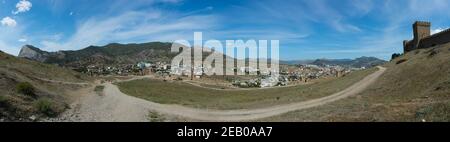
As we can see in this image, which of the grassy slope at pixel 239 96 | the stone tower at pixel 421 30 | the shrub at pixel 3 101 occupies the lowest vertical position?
the grassy slope at pixel 239 96

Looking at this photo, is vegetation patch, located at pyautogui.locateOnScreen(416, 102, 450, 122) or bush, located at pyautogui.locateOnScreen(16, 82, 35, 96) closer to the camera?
vegetation patch, located at pyautogui.locateOnScreen(416, 102, 450, 122)

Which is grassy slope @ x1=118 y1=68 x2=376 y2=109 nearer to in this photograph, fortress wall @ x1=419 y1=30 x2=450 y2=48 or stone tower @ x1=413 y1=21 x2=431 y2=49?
fortress wall @ x1=419 y1=30 x2=450 y2=48

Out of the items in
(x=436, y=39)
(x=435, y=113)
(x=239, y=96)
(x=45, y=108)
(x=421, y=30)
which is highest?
(x=421, y=30)

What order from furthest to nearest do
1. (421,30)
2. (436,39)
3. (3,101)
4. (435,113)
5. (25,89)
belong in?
(421,30)
(436,39)
(25,89)
(3,101)
(435,113)

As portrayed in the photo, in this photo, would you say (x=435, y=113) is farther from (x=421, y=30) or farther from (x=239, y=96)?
(x=421, y=30)

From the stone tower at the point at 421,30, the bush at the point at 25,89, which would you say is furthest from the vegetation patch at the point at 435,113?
the stone tower at the point at 421,30

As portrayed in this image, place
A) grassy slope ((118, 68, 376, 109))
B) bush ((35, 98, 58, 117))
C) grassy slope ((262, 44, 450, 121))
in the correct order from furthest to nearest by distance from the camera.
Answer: grassy slope ((118, 68, 376, 109)) → bush ((35, 98, 58, 117)) → grassy slope ((262, 44, 450, 121))

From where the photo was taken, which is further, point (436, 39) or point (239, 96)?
point (436, 39)

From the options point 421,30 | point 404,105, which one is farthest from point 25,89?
point 421,30

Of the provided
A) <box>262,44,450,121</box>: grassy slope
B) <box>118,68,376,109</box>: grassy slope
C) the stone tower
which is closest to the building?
the stone tower

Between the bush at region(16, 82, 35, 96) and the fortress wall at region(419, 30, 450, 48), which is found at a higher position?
the fortress wall at region(419, 30, 450, 48)

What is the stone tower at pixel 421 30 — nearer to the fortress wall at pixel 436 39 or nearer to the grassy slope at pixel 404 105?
the fortress wall at pixel 436 39
